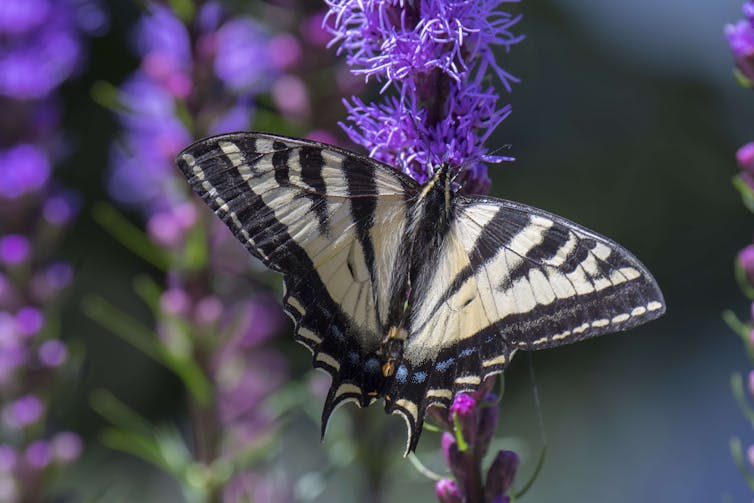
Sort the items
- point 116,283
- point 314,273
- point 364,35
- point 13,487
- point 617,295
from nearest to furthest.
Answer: point 617,295 → point 364,35 → point 314,273 → point 13,487 → point 116,283

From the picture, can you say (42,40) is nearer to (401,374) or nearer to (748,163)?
(401,374)

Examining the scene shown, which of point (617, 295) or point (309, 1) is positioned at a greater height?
point (617, 295)

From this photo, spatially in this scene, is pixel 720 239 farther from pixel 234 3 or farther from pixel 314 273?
pixel 314 273

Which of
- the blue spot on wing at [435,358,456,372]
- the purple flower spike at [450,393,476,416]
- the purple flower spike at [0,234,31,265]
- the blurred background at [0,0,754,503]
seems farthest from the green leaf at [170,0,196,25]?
the blurred background at [0,0,754,503]

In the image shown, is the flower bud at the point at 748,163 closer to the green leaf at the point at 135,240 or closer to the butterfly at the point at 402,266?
the butterfly at the point at 402,266

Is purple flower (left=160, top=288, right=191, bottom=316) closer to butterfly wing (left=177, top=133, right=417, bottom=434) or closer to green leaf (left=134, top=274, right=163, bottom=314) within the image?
green leaf (left=134, top=274, right=163, bottom=314)

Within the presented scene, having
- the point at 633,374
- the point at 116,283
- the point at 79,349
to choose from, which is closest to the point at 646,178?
the point at 633,374

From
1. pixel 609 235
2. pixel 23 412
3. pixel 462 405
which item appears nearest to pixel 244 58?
pixel 23 412
